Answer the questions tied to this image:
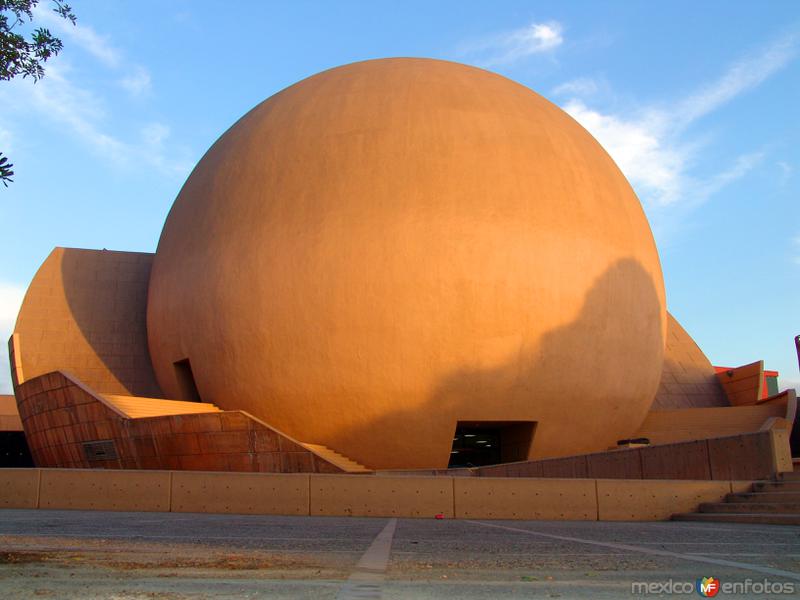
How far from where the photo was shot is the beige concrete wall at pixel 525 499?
1112cm

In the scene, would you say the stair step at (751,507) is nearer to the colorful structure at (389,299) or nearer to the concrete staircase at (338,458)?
the colorful structure at (389,299)

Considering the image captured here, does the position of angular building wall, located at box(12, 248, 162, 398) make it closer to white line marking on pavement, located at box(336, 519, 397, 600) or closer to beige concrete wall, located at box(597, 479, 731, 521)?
beige concrete wall, located at box(597, 479, 731, 521)

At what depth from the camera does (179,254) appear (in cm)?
2295

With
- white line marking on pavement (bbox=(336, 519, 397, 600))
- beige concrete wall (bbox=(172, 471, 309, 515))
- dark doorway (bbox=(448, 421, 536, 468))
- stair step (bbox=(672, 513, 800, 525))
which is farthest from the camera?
dark doorway (bbox=(448, 421, 536, 468))

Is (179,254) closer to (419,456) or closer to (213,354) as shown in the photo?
(213,354)

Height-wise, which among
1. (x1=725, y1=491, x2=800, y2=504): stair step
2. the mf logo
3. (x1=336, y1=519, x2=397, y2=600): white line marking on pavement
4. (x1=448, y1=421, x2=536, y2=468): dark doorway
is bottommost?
(x1=725, y1=491, x2=800, y2=504): stair step

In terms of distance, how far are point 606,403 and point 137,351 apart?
603 inches

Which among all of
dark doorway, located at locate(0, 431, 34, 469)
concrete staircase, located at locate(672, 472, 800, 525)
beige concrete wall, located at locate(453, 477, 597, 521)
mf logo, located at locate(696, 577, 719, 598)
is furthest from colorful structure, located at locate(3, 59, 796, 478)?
dark doorway, located at locate(0, 431, 34, 469)

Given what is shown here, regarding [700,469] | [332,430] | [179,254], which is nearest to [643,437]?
[332,430]

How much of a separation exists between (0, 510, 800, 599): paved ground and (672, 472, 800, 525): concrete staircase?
6.77 feet

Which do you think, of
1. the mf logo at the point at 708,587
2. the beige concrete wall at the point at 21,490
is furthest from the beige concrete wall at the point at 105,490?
the mf logo at the point at 708,587

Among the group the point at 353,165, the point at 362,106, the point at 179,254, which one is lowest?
the point at 179,254

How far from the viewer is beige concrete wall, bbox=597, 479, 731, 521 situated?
1105 centimetres

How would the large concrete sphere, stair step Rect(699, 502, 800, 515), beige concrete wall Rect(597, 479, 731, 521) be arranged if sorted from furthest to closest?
the large concrete sphere < beige concrete wall Rect(597, 479, 731, 521) < stair step Rect(699, 502, 800, 515)
